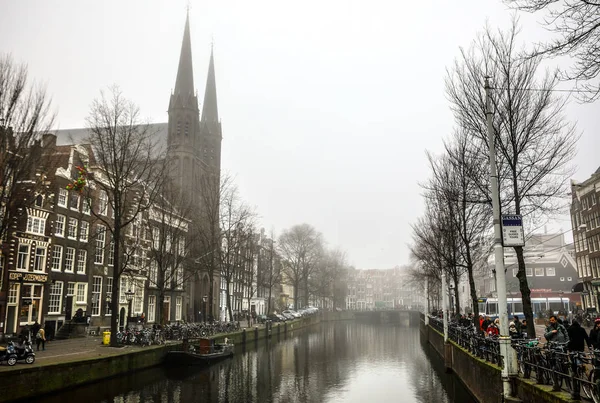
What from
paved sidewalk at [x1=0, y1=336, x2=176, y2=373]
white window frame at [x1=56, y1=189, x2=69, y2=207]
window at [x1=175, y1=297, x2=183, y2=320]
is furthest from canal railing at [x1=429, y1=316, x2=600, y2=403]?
window at [x1=175, y1=297, x2=183, y2=320]

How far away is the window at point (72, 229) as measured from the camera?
136 ft

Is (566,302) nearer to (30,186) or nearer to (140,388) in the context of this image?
(140,388)

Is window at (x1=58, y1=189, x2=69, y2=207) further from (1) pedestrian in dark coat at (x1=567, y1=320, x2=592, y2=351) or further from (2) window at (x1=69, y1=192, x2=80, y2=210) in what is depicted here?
(1) pedestrian in dark coat at (x1=567, y1=320, x2=592, y2=351)

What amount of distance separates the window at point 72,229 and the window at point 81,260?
1521mm

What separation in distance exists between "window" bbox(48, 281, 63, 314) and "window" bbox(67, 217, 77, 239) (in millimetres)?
4097

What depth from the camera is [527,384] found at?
42.8ft

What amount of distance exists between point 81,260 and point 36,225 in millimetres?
6703

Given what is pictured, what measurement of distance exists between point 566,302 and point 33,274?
61393 mm

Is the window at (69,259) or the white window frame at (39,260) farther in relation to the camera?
the window at (69,259)

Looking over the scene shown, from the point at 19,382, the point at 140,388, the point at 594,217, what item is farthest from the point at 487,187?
the point at 594,217

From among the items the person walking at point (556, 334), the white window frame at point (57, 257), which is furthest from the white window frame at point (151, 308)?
the person walking at point (556, 334)

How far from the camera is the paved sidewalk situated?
22.5 metres

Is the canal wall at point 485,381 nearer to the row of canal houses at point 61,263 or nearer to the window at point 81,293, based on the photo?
the row of canal houses at point 61,263

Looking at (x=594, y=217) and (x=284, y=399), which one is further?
(x=594, y=217)
